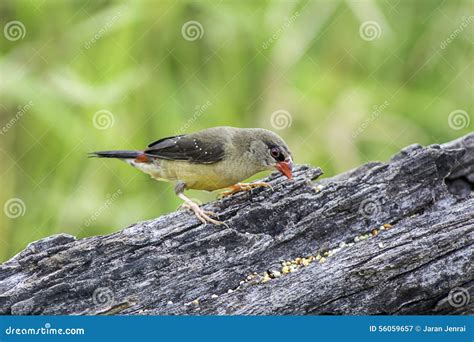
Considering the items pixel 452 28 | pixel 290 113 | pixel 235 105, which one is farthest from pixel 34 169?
pixel 452 28

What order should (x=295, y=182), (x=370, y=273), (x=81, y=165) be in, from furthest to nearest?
1. (x=81, y=165)
2. (x=295, y=182)
3. (x=370, y=273)

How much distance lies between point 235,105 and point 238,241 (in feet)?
4.53

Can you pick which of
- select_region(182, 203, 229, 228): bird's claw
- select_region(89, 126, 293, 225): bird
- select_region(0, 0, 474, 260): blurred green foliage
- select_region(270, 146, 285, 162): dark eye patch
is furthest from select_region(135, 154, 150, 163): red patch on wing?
select_region(270, 146, 285, 162): dark eye patch

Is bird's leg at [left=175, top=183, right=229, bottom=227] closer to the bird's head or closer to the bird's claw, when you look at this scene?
the bird's claw

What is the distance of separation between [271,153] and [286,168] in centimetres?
12

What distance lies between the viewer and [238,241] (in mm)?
3523

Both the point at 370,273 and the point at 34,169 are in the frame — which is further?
the point at 34,169

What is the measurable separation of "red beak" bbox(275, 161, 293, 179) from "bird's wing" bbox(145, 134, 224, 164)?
→ 1.08 feet

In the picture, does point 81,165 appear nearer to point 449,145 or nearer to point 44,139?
point 44,139

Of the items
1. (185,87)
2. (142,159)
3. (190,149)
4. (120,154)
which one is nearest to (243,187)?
(190,149)

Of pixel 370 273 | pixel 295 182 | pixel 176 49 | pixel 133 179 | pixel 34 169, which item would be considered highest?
pixel 176 49

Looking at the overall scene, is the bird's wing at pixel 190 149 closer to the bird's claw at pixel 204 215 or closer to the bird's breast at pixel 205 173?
the bird's breast at pixel 205 173

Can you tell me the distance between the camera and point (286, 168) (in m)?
3.85

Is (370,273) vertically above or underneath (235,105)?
underneath
